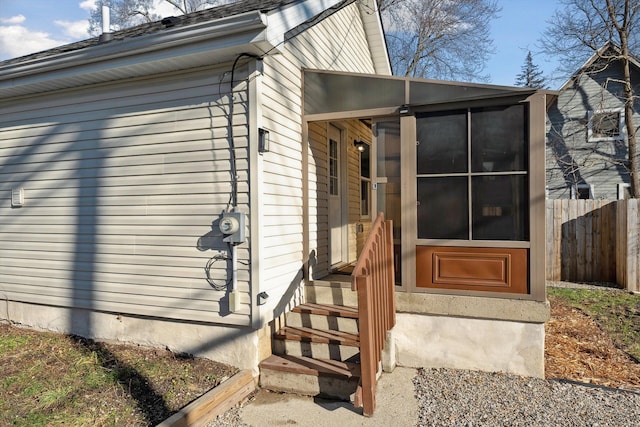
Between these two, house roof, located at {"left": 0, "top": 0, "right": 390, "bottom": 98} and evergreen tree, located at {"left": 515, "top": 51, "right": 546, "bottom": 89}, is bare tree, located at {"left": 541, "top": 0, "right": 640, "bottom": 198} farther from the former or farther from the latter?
evergreen tree, located at {"left": 515, "top": 51, "right": 546, "bottom": 89}

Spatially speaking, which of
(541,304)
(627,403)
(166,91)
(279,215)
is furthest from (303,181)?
(627,403)

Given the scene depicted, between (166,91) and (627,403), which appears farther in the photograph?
(166,91)

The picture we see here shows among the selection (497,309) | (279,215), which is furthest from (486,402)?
(279,215)

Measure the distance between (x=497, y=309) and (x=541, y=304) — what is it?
0.41 metres

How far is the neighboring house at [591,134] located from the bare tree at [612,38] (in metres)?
0.23

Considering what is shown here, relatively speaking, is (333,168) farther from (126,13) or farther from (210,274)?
(126,13)

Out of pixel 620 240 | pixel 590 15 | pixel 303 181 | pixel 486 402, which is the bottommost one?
pixel 486 402

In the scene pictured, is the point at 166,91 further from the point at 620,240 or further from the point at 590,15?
the point at 590,15

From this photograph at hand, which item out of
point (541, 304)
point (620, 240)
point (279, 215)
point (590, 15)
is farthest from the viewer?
point (590, 15)

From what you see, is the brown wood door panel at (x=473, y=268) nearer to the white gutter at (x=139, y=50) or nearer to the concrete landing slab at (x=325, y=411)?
the concrete landing slab at (x=325, y=411)

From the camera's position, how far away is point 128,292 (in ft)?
14.1

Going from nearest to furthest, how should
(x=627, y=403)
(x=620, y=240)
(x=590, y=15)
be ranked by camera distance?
(x=627, y=403) < (x=620, y=240) < (x=590, y=15)

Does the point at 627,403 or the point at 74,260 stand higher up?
the point at 74,260

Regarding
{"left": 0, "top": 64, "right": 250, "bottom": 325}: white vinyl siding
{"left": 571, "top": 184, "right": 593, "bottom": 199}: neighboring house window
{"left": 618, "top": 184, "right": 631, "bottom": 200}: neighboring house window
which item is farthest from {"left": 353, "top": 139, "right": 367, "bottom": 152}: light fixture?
{"left": 618, "top": 184, "right": 631, "bottom": 200}: neighboring house window
